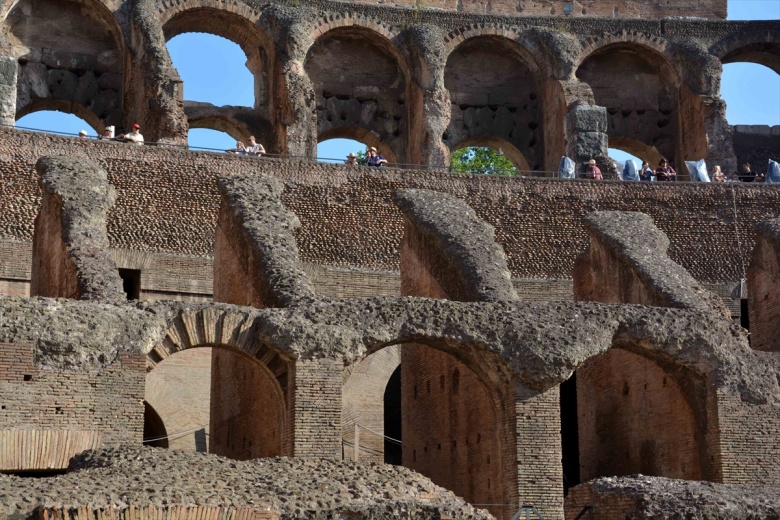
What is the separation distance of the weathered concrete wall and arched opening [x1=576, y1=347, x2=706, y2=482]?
3395mm

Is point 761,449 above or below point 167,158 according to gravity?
below

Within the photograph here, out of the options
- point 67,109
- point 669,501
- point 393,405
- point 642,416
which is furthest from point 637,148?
point 669,501

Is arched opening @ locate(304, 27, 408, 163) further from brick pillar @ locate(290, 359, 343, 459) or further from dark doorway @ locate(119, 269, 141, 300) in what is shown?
brick pillar @ locate(290, 359, 343, 459)

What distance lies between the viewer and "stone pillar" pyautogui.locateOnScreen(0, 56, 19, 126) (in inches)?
990

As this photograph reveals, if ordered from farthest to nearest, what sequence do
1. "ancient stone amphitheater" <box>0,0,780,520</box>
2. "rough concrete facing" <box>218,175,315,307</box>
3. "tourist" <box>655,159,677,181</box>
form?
"tourist" <box>655,159,677,181</box>
"rough concrete facing" <box>218,175,315,307</box>
"ancient stone amphitheater" <box>0,0,780,520</box>

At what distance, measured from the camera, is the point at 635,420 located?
65.6 ft

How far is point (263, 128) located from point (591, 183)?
7.15 meters

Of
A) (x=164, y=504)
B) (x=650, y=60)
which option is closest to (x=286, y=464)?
(x=164, y=504)

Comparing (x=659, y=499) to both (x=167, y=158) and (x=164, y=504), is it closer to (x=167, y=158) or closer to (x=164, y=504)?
(x=164, y=504)

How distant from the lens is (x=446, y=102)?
29.6 metres

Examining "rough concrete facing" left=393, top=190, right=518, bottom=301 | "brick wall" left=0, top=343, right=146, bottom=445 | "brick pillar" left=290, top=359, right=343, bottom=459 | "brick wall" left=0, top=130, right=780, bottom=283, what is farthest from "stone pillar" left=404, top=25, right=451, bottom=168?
"brick wall" left=0, top=343, right=146, bottom=445

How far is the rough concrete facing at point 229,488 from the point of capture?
1190 cm

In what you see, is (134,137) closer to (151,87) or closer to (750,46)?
(151,87)

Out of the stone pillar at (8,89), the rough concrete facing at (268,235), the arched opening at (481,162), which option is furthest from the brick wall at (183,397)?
the arched opening at (481,162)
